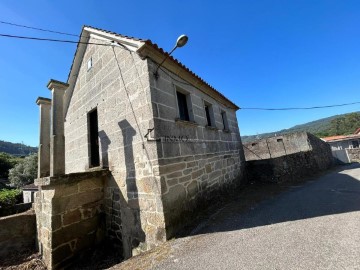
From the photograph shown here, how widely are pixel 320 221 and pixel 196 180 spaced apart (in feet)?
9.62

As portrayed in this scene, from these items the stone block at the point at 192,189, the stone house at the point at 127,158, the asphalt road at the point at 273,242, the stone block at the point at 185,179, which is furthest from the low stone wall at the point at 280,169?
the stone block at the point at 185,179

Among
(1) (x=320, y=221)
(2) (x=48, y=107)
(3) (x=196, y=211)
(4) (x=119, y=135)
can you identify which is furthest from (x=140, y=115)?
(1) (x=320, y=221)

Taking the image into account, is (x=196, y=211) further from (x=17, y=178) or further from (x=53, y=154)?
(x=17, y=178)

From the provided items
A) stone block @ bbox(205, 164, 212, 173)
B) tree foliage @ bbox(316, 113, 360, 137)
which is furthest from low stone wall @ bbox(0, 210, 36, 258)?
tree foliage @ bbox(316, 113, 360, 137)

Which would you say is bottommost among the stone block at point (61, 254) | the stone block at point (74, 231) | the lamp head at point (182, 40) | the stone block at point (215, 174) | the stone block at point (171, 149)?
the stone block at point (61, 254)

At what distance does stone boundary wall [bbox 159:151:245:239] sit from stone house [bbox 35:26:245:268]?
2 centimetres

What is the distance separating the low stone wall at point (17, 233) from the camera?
5213mm

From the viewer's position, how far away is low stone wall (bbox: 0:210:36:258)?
17.1 ft

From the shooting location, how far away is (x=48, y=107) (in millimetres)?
6027

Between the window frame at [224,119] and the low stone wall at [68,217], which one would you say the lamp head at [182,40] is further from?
the window frame at [224,119]

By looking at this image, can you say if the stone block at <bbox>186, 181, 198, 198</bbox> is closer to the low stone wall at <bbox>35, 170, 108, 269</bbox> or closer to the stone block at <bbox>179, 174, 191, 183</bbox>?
the stone block at <bbox>179, 174, 191, 183</bbox>

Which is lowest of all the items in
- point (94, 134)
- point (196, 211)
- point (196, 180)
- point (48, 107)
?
point (196, 211)

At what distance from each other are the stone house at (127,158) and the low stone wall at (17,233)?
695mm

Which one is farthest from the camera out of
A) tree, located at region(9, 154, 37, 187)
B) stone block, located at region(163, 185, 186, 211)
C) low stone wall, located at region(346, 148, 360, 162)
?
tree, located at region(9, 154, 37, 187)
